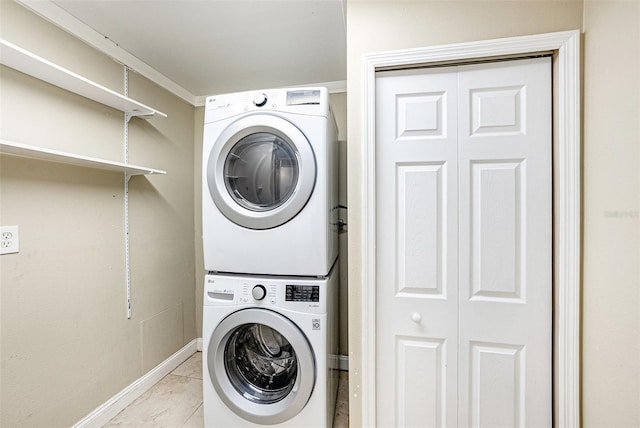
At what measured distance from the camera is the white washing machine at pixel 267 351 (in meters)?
1.37

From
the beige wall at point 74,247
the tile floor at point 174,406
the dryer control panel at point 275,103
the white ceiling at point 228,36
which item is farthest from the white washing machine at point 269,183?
the tile floor at point 174,406

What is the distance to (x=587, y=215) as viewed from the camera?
3.46 feet

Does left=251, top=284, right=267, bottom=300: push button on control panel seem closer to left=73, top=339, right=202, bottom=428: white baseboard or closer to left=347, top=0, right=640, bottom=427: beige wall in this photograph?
left=347, top=0, right=640, bottom=427: beige wall

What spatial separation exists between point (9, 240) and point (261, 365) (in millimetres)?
1320

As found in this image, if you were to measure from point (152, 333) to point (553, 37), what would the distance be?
9.06ft

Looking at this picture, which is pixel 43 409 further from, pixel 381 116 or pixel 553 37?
pixel 553 37

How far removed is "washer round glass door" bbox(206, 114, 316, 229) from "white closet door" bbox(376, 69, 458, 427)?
391 millimetres

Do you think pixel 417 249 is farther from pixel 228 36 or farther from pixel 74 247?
Answer: pixel 74 247

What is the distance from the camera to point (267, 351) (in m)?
1.56

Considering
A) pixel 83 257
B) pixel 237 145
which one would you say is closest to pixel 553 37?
pixel 237 145

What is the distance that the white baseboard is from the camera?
1597 mm

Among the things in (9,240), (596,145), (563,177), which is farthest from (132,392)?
(596,145)

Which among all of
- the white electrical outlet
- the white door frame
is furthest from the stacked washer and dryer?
the white electrical outlet

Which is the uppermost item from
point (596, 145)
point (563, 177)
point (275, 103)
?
point (275, 103)
